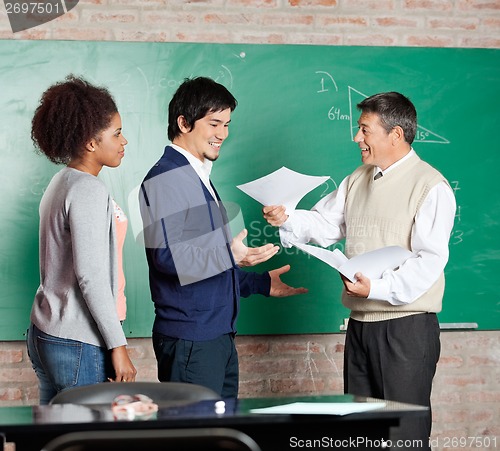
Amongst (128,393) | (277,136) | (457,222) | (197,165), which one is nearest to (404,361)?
(197,165)

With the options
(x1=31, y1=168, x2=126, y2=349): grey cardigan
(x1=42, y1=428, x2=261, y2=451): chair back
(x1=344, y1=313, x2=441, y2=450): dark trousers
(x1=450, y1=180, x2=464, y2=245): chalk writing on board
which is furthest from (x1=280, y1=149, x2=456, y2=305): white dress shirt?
(x1=42, y1=428, x2=261, y2=451): chair back

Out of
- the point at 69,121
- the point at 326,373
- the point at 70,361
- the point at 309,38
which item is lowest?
the point at 326,373

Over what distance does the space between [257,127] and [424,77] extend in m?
0.92

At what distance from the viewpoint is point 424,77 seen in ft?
13.7

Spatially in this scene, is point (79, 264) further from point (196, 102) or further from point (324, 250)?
point (324, 250)

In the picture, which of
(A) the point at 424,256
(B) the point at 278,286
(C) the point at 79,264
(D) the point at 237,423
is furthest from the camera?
(B) the point at 278,286

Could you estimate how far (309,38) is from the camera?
410 centimetres

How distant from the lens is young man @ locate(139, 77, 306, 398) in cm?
269

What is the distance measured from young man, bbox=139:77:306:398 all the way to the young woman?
196mm

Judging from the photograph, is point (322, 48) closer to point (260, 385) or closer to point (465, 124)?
point (465, 124)

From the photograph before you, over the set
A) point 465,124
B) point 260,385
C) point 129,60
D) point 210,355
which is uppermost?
point 129,60

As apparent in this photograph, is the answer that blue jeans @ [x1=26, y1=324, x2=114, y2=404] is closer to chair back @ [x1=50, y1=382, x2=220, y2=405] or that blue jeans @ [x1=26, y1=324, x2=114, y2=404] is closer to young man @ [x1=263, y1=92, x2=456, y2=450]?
chair back @ [x1=50, y1=382, x2=220, y2=405]

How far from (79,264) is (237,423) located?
3.08 feet

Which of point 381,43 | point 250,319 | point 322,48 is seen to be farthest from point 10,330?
point 381,43
